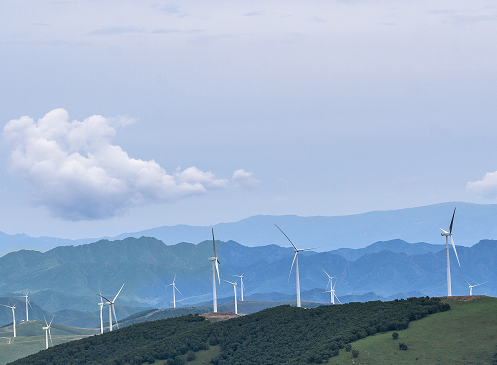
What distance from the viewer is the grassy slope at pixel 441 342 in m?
77.8

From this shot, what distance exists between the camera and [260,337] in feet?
333

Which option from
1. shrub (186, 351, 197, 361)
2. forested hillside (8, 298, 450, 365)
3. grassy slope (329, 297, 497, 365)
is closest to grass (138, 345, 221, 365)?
shrub (186, 351, 197, 361)

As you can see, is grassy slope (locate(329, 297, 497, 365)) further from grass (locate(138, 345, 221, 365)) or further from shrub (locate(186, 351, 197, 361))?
shrub (locate(186, 351, 197, 361))

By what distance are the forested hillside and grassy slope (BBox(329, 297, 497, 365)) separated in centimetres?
Result: 279

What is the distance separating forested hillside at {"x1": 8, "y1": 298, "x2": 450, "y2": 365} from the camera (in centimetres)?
9069

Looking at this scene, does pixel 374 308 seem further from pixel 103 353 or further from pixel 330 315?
pixel 103 353

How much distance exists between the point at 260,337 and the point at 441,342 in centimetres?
3037

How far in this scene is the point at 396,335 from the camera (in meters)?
84.7

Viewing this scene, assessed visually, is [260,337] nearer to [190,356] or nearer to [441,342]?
[190,356]

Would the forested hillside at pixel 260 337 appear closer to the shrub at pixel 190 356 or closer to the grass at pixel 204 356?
the shrub at pixel 190 356

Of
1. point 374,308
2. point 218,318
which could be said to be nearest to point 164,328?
point 218,318

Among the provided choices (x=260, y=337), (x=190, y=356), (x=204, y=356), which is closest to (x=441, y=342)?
(x=260, y=337)

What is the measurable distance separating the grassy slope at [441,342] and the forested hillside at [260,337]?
2.79 meters

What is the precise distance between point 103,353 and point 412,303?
54.5 metres
